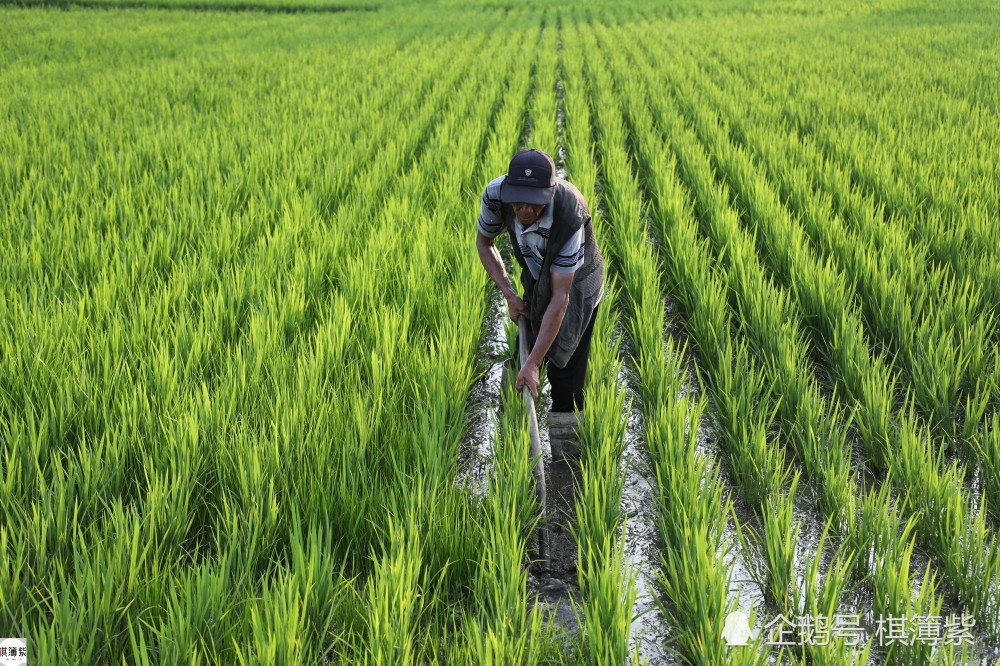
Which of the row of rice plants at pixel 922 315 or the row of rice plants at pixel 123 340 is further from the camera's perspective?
the row of rice plants at pixel 922 315

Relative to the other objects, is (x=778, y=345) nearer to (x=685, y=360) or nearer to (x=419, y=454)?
(x=685, y=360)

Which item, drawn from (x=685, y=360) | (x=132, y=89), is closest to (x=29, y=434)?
(x=685, y=360)

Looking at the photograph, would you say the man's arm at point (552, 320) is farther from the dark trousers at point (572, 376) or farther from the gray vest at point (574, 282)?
the dark trousers at point (572, 376)

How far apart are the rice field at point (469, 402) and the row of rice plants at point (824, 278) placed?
0.02 meters

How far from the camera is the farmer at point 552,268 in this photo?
1.68 meters

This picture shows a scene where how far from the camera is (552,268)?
1783mm

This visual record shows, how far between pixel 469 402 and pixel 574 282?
79cm

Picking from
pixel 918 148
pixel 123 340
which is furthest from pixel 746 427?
pixel 918 148

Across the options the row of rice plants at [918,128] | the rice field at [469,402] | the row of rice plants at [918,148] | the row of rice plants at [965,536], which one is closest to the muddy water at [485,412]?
the rice field at [469,402]

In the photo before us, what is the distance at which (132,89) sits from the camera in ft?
24.1

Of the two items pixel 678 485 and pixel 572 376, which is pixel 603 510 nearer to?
pixel 678 485

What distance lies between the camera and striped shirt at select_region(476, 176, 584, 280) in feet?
5.79

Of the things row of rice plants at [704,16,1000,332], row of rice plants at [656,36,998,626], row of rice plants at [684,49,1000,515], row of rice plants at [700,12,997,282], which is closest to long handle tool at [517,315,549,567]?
row of rice plants at [656,36,998,626]

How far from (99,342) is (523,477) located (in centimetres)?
147
